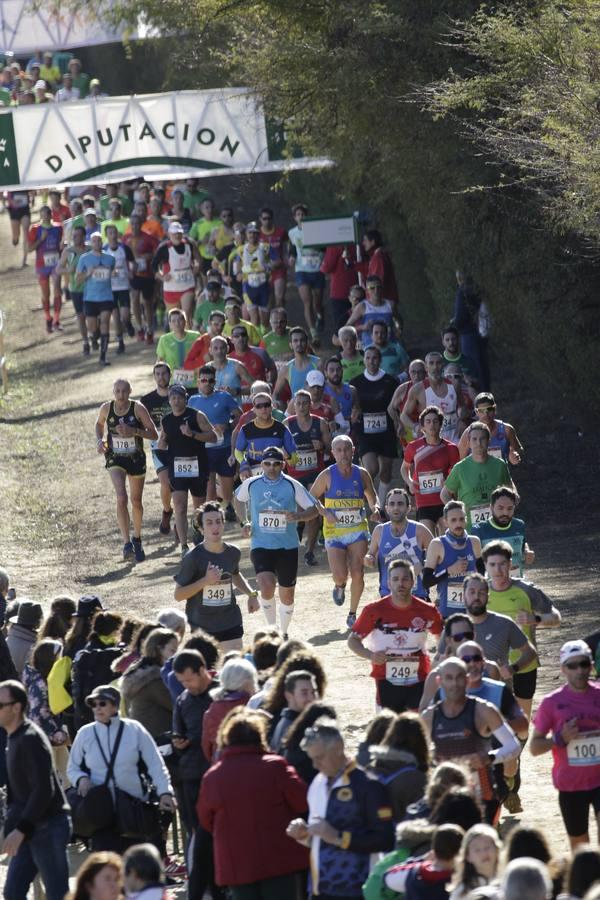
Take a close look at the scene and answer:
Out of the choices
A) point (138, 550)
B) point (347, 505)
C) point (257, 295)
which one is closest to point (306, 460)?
point (347, 505)

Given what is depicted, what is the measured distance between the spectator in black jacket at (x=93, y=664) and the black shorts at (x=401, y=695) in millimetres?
1671

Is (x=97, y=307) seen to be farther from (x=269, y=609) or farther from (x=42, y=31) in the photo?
(x=42, y=31)

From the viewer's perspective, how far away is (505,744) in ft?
33.3

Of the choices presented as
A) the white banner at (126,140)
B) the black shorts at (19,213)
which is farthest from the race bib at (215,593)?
the black shorts at (19,213)

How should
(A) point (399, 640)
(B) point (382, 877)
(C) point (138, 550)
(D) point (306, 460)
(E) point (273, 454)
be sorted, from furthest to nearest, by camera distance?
(C) point (138, 550) → (D) point (306, 460) → (E) point (273, 454) → (A) point (399, 640) → (B) point (382, 877)

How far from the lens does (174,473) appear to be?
19594 mm

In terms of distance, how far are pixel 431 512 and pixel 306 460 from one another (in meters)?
1.90

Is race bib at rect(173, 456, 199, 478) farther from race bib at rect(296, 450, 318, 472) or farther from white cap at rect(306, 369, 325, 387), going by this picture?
white cap at rect(306, 369, 325, 387)

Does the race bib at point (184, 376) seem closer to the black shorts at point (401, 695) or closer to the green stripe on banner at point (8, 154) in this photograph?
the green stripe on banner at point (8, 154)

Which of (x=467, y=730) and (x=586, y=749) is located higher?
(x=467, y=730)

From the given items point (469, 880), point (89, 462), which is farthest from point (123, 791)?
point (89, 462)

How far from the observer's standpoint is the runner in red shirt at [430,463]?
17266mm

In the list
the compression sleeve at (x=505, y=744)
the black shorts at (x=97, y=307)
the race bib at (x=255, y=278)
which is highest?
the race bib at (x=255, y=278)

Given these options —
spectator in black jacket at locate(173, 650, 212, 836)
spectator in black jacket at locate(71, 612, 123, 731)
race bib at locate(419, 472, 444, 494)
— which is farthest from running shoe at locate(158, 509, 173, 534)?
spectator in black jacket at locate(173, 650, 212, 836)
